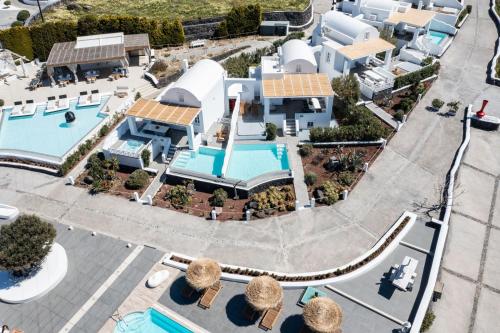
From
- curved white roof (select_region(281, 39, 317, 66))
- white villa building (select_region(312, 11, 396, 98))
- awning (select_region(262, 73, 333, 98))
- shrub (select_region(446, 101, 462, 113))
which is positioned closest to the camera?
awning (select_region(262, 73, 333, 98))

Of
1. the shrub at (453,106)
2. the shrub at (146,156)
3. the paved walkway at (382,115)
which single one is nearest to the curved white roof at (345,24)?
the paved walkway at (382,115)

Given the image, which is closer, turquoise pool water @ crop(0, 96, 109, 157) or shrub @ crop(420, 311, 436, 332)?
shrub @ crop(420, 311, 436, 332)

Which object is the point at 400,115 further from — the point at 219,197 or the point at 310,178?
the point at 219,197

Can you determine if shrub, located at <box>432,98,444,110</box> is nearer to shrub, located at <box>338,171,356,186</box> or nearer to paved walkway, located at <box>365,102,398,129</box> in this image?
paved walkway, located at <box>365,102,398,129</box>

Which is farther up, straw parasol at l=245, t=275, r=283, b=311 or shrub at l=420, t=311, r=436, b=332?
straw parasol at l=245, t=275, r=283, b=311

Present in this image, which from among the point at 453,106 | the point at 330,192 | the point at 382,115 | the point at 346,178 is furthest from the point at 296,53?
the point at 330,192

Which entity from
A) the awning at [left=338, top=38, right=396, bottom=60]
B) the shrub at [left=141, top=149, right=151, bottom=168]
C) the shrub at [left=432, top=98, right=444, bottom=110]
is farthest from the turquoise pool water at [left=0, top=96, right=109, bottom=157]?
the shrub at [left=432, top=98, right=444, bottom=110]
